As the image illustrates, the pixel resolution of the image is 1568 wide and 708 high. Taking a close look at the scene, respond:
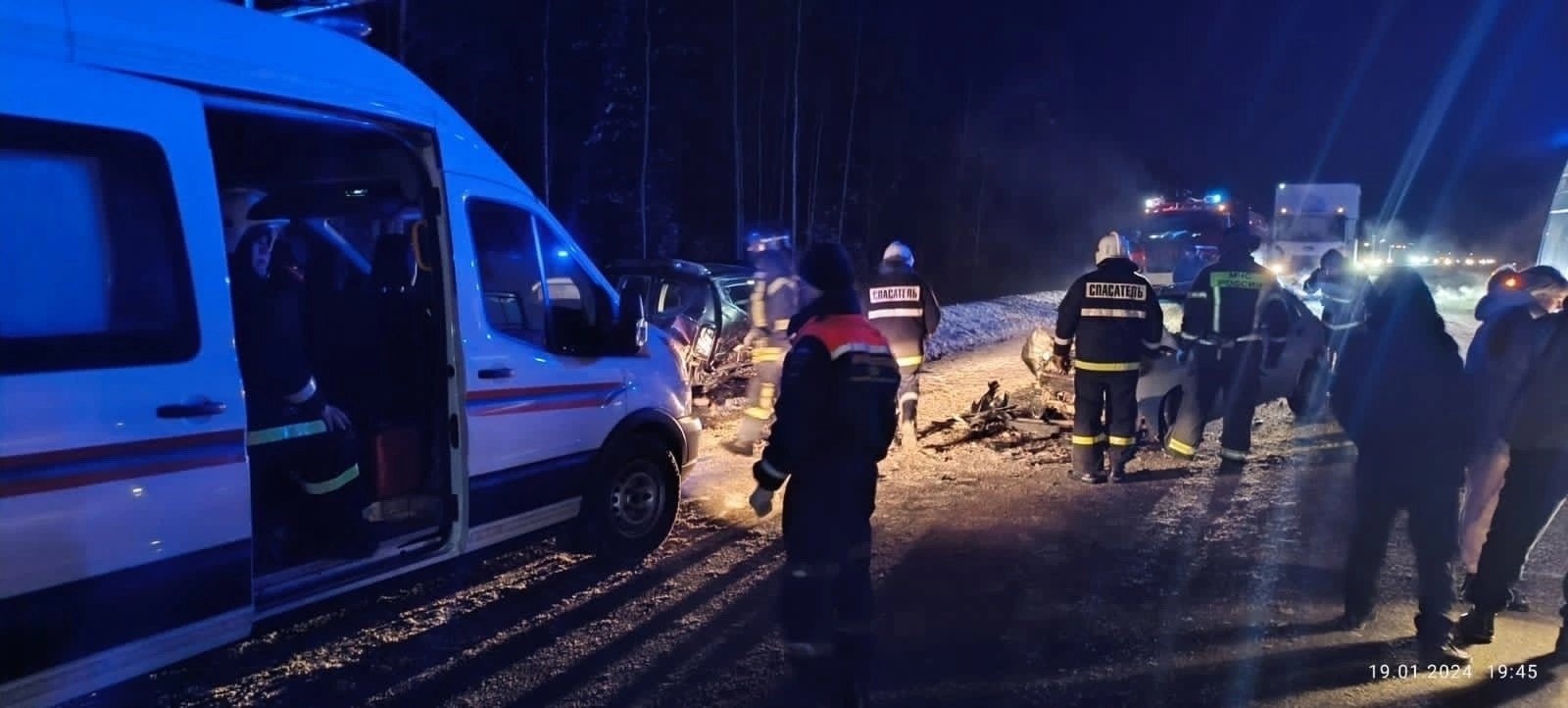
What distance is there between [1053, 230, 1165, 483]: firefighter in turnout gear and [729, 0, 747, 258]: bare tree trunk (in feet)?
64.5

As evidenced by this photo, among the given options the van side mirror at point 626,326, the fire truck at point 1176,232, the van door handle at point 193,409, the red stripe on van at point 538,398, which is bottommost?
the red stripe on van at point 538,398

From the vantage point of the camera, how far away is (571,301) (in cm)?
557

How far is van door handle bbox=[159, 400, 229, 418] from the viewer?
3434mm

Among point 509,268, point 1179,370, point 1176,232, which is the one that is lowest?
point 1179,370

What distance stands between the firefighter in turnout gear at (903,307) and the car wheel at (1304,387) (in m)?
3.68

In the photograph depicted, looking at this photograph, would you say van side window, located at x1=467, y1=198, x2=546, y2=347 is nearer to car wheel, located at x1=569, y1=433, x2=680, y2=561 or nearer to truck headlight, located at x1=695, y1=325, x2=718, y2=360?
car wheel, located at x1=569, y1=433, x2=680, y2=561

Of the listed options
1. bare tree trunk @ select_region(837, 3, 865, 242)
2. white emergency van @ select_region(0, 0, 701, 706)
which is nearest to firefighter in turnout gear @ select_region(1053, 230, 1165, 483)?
white emergency van @ select_region(0, 0, 701, 706)

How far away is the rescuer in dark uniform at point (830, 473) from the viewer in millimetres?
3756

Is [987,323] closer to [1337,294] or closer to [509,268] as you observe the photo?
[1337,294]

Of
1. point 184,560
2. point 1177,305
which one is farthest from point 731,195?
point 184,560

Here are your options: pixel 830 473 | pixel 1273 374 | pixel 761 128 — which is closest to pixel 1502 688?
pixel 830 473

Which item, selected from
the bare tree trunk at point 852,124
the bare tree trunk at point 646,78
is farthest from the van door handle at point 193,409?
the bare tree trunk at point 852,124

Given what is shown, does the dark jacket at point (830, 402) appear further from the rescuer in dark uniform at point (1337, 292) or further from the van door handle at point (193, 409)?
the rescuer in dark uniform at point (1337, 292)

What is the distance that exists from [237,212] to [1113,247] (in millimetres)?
5433
